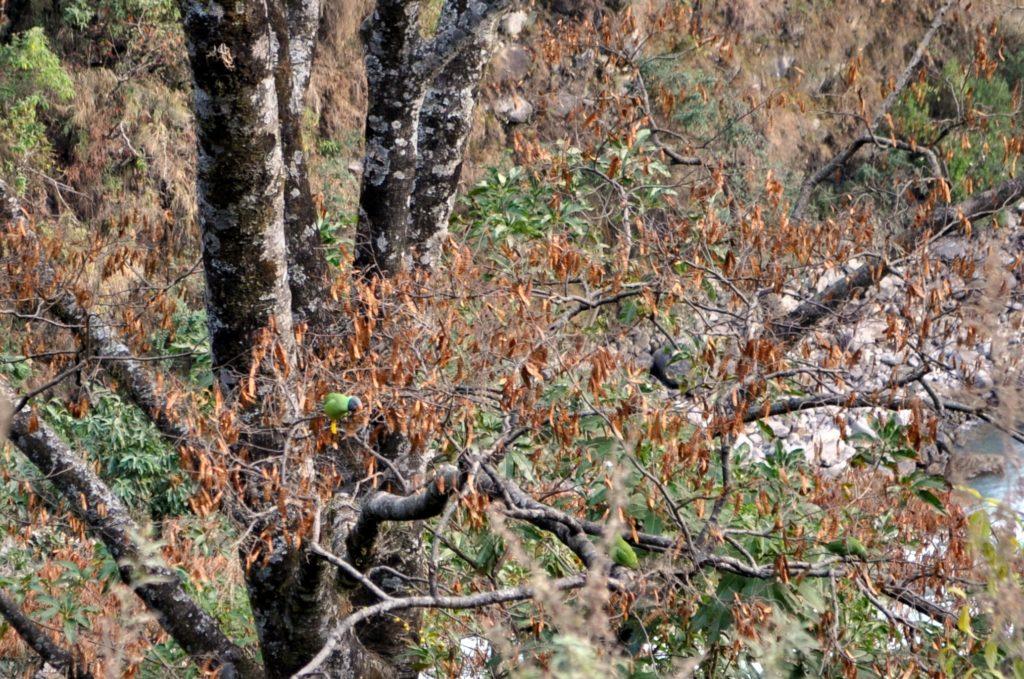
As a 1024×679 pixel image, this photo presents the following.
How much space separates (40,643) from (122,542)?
0.46 metres

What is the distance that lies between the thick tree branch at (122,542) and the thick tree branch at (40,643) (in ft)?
1.12

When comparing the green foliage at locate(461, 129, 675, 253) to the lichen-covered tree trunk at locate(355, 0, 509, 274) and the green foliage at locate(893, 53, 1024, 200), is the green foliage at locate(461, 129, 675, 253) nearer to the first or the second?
the lichen-covered tree trunk at locate(355, 0, 509, 274)

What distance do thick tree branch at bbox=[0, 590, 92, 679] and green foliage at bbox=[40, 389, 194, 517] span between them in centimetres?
375

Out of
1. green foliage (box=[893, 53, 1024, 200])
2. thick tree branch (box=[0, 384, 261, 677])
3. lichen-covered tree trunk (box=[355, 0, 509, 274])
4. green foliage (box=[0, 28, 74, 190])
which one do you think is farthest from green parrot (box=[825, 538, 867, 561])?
green foliage (box=[893, 53, 1024, 200])

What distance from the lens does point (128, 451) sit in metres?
7.26

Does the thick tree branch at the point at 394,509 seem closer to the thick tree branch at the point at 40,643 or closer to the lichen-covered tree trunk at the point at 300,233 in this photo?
the lichen-covered tree trunk at the point at 300,233

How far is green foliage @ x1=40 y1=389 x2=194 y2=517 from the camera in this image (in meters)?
7.19

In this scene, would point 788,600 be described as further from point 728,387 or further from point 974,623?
point 728,387

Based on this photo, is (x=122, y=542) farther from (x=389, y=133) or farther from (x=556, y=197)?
(x=556, y=197)

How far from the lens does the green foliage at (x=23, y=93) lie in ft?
28.8

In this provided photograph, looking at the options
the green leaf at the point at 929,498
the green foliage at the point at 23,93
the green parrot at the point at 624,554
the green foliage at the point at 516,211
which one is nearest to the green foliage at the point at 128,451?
the green foliage at the point at 23,93

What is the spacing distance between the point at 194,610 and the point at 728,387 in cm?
187

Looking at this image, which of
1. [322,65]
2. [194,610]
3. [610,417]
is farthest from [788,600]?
[322,65]

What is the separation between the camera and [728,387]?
2.91m
